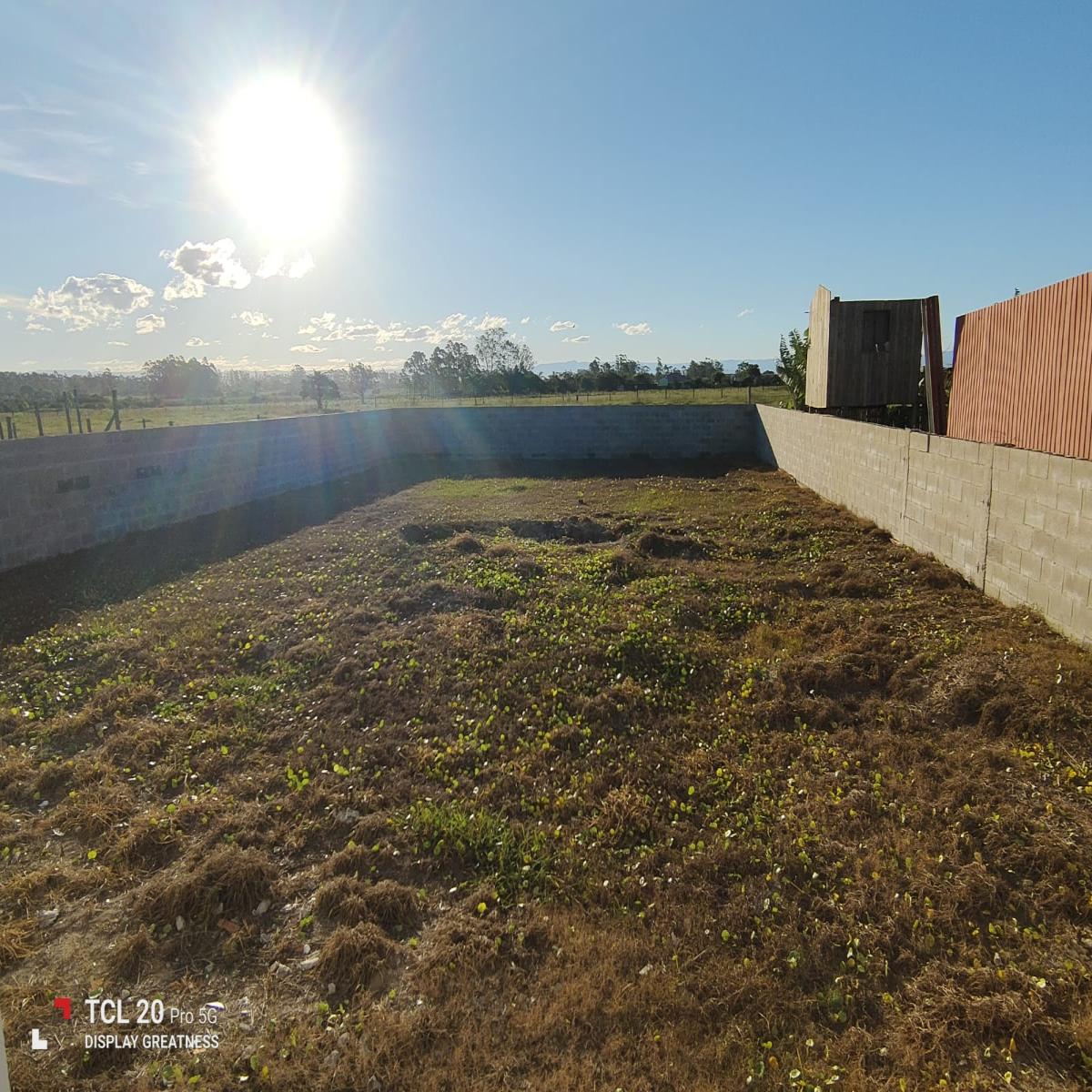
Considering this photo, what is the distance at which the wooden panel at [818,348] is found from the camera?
13.0 metres

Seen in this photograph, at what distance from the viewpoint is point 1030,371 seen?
285 inches

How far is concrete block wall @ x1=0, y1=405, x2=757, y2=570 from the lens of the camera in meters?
8.35

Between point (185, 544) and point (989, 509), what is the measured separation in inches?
390

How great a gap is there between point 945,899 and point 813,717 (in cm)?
163

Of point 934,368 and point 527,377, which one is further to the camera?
point 527,377

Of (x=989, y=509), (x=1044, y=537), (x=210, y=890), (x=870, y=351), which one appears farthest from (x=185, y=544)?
(x=870, y=351)

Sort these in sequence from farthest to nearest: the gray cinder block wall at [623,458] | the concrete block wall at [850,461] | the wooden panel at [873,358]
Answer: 1. the wooden panel at [873,358]
2. the concrete block wall at [850,461]
3. the gray cinder block wall at [623,458]

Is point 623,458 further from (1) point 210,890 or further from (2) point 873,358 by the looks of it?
(1) point 210,890

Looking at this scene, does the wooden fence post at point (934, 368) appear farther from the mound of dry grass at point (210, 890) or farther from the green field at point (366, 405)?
the green field at point (366, 405)

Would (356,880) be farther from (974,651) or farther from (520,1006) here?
(974,651)

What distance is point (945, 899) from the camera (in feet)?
9.47

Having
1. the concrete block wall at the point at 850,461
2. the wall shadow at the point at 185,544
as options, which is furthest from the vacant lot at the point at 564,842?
the concrete block wall at the point at 850,461

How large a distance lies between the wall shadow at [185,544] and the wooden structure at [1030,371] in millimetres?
6986

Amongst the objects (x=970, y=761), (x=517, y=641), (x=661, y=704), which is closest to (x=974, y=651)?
(x=970, y=761)
